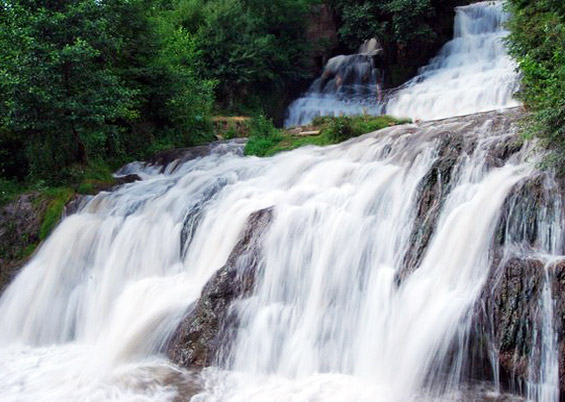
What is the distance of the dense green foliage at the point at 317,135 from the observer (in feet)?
42.1

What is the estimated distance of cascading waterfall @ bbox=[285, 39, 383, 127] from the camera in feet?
71.2

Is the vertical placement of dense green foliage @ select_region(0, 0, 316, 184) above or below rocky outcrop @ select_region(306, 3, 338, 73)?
below

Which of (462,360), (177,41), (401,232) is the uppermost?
(177,41)

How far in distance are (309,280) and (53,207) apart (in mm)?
6323

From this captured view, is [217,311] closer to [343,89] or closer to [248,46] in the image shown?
[248,46]

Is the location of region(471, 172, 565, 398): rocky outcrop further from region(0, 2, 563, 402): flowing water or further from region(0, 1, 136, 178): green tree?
region(0, 1, 136, 178): green tree

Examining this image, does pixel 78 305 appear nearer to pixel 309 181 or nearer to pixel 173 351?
pixel 173 351

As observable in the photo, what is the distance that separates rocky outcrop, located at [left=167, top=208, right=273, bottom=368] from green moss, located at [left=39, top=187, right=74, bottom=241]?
4.63 meters

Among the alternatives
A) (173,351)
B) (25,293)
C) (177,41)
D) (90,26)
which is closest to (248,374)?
(173,351)

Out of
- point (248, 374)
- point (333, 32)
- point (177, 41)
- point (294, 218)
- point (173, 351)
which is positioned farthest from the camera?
point (333, 32)

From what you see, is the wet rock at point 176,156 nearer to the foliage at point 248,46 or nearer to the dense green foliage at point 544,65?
the foliage at point 248,46

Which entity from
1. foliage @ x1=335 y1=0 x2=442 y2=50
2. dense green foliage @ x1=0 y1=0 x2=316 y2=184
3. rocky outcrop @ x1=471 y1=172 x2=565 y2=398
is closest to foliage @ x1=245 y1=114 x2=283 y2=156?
dense green foliage @ x1=0 y1=0 x2=316 y2=184

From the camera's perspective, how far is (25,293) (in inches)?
384

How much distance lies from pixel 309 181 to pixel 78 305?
176 inches
